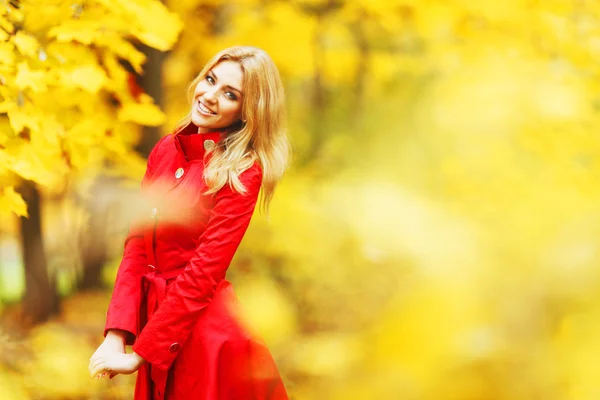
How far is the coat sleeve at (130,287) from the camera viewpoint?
168 cm

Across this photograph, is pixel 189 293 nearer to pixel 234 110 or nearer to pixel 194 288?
pixel 194 288

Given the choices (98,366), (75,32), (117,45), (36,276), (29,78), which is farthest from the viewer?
(36,276)

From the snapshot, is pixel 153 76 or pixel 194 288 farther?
pixel 153 76

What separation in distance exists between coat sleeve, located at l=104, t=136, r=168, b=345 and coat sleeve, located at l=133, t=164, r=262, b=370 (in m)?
0.11

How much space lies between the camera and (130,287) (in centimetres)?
175

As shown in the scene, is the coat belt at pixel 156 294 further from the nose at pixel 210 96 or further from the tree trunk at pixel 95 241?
the tree trunk at pixel 95 241

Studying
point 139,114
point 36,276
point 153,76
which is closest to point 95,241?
point 36,276

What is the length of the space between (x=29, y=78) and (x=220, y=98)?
63 cm

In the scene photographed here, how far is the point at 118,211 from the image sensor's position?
2.91 m

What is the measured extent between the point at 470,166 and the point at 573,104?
1.99 feet

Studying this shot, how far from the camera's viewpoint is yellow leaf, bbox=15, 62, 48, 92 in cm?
182

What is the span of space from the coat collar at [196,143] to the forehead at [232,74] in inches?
5.9

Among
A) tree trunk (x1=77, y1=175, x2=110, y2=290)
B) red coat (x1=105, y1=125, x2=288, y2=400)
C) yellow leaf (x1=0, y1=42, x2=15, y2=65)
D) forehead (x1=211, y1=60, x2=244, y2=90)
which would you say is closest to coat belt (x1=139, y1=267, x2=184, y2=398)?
red coat (x1=105, y1=125, x2=288, y2=400)

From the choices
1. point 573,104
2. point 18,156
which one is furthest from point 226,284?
point 573,104
